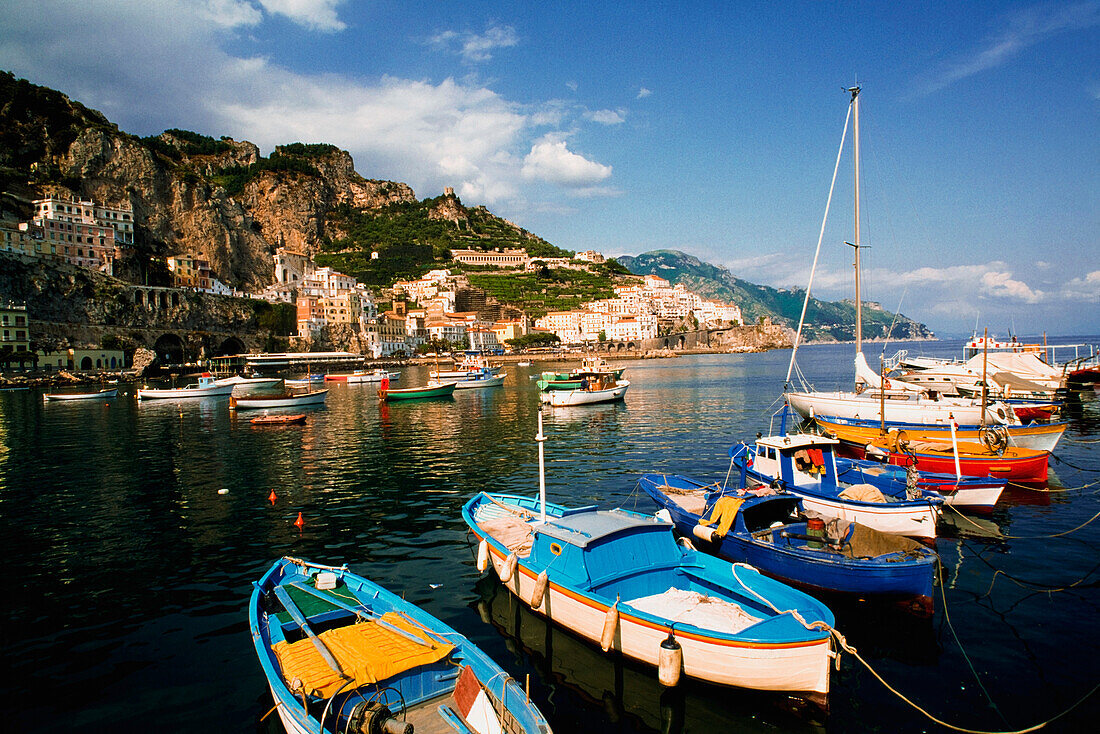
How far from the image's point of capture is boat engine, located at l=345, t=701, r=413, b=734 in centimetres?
556

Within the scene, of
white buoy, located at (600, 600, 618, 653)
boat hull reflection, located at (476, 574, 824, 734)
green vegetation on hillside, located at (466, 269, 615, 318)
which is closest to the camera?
boat hull reflection, located at (476, 574, 824, 734)

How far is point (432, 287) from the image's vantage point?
170500 millimetres

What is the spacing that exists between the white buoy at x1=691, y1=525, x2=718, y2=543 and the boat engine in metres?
7.31

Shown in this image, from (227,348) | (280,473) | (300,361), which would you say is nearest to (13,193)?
(227,348)

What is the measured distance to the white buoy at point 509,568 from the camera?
32.5ft

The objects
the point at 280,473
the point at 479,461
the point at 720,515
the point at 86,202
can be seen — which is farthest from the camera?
the point at 86,202

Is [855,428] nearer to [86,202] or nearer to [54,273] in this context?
[54,273]

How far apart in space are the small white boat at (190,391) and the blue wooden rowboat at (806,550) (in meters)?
57.7

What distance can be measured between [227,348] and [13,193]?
39534mm

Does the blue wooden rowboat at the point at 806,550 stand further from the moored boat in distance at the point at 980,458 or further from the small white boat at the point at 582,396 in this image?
the small white boat at the point at 582,396

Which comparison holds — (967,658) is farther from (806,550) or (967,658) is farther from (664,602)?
(664,602)

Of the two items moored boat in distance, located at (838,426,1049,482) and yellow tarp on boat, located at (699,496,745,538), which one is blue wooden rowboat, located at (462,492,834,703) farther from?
moored boat in distance, located at (838,426,1049,482)

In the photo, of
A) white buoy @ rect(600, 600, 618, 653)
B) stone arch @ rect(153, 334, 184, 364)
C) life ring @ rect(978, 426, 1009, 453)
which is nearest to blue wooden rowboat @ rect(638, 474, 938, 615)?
white buoy @ rect(600, 600, 618, 653)

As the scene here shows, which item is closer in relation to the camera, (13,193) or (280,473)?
(280,473)
